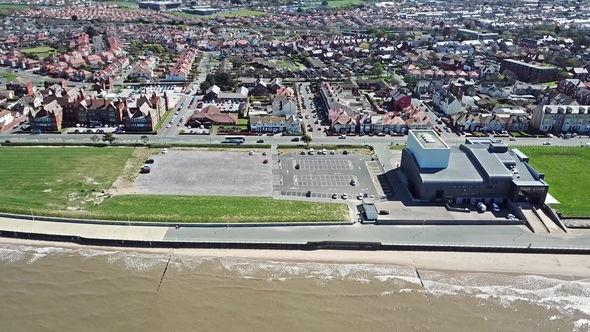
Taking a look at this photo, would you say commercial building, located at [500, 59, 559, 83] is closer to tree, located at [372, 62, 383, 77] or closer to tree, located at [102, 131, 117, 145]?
tree, located at [372, 62, 383, 77]

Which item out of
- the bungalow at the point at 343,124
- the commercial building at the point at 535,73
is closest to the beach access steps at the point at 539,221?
the bungalow at the point at 343,124

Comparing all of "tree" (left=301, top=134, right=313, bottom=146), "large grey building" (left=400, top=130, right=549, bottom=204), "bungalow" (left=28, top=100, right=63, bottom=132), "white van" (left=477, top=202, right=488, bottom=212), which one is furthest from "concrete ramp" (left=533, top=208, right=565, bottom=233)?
"bungalow" (left=28, top=100, right=63, bottom=132)

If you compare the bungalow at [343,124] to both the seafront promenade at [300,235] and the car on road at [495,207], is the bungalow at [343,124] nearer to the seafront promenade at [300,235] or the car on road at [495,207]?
the car on road at [495,207]

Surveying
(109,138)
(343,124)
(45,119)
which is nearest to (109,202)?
(109,138)

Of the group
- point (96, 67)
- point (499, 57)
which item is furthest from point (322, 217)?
point (499, 57)

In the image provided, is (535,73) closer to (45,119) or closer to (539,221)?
(539,221)

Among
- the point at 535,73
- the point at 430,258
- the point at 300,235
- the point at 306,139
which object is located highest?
the point at 535,73

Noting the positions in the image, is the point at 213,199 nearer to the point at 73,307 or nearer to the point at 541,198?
the point at 73,307
